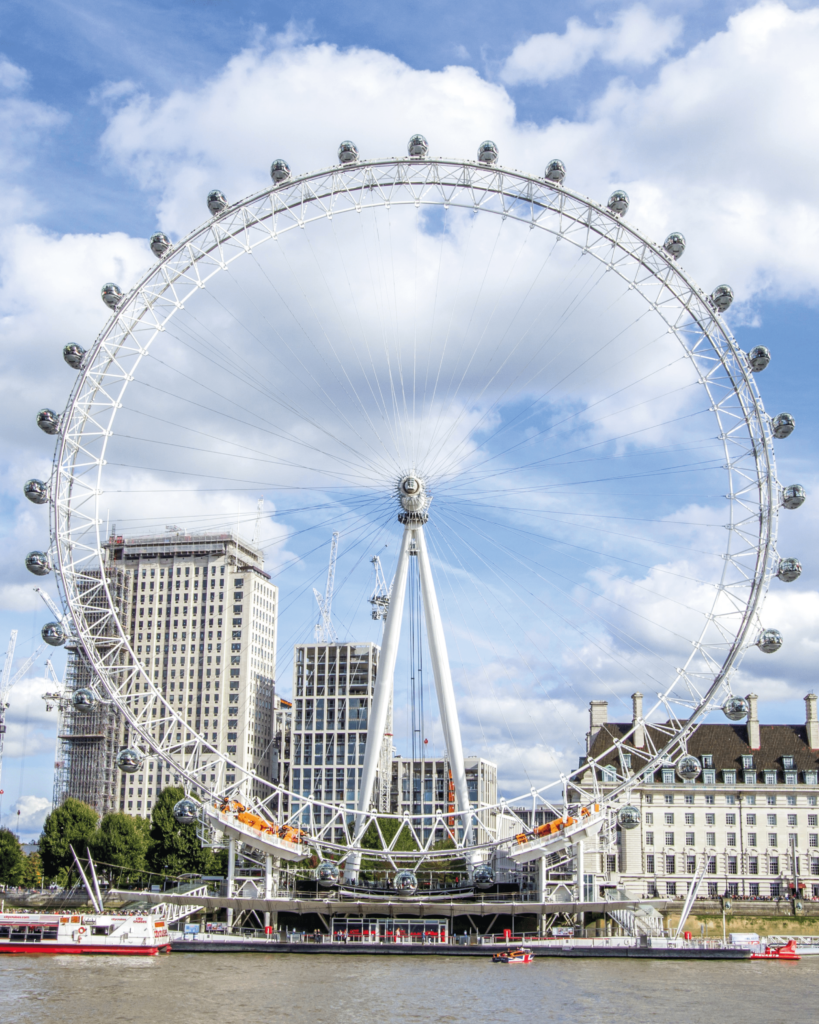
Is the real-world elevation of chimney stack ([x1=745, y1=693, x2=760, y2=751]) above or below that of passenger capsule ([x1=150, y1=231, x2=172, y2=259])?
below

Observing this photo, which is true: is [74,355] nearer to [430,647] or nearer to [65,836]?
[430,647]

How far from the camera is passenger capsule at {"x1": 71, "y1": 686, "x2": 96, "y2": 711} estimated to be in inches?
2972

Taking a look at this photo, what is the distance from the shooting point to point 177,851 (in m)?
117

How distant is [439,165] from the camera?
7800 cm

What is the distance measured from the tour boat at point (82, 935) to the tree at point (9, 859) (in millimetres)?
54292

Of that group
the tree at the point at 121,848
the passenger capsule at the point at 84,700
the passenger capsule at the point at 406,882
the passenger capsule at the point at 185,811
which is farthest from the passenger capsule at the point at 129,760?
the tree at the point at 121,848

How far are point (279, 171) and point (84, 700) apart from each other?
3682 cm

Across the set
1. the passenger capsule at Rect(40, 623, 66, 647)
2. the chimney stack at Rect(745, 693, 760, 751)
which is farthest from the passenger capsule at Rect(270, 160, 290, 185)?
the chimney stack at Rect(745, 693, 760, 751)

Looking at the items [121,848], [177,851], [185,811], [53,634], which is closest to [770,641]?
[185,811]

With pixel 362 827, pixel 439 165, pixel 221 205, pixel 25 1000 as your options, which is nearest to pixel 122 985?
pixel 25 1000

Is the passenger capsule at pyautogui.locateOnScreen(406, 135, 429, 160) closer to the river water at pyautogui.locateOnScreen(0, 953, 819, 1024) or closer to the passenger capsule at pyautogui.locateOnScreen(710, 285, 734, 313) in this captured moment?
the passenger capsule at pyautogui.locateOnScreen(710, 285, 734, 313)

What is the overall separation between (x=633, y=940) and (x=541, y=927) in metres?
8.45

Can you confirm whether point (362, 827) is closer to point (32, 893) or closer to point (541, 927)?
point (541, 927)

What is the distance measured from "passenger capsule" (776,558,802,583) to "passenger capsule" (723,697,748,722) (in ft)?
28.2
